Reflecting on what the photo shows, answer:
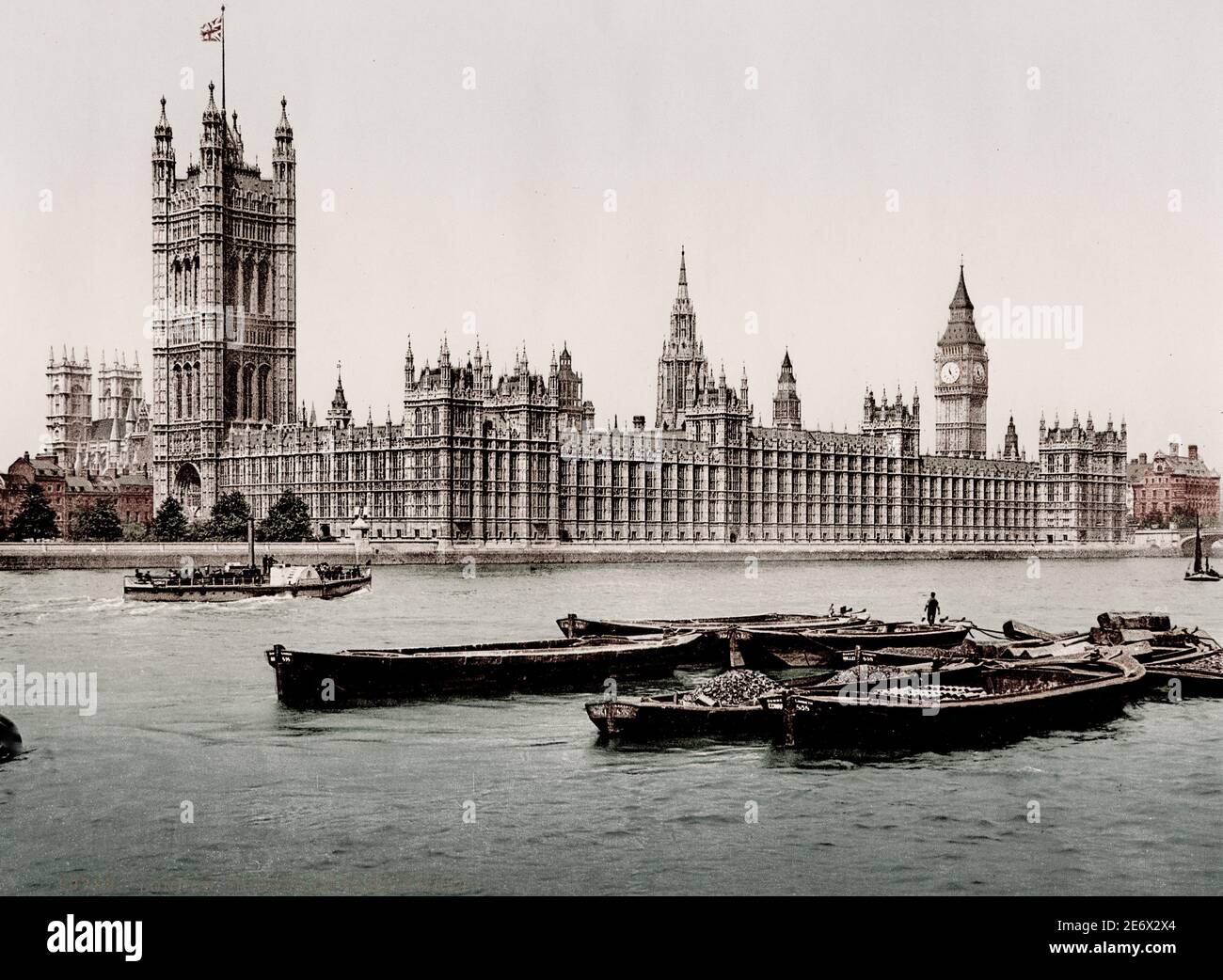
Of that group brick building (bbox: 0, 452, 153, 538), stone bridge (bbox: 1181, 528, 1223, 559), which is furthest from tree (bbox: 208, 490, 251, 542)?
stone bridge (bbox: 1181, 528, 1223, 559)

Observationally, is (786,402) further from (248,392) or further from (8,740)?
(8,740)

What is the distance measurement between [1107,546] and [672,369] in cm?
4310

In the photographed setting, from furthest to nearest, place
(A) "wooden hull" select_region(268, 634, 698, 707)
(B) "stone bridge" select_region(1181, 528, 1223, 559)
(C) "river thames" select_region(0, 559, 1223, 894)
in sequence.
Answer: (B) "stone bridge" select_region(1181, 528, 1223, 559) → (A) "wooden hull" select_region(268, 634, 698, 707) → (C) "river thames" select_region(0, 559, 1223, 894)

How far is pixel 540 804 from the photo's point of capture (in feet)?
65.4

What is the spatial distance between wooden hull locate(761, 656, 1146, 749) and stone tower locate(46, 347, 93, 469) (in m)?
85.8

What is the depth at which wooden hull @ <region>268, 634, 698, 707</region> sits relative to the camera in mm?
29328

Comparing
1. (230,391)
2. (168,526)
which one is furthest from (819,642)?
(230,391)

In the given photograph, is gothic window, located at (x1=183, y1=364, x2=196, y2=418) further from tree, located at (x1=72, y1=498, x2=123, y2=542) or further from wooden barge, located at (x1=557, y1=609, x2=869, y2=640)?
wooden barge, located at (x1=557, y1=609, x2=869, y2=640)

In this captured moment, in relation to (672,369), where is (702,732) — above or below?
below

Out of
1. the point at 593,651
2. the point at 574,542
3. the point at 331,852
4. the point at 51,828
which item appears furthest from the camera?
the point at 574,542
